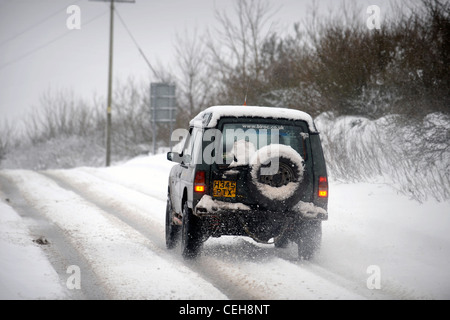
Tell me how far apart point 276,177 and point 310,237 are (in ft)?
3.59

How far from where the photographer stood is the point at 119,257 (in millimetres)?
7820

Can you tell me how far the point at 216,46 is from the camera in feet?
98.2

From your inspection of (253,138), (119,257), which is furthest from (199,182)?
(119,257)

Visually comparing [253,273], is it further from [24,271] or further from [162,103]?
[162,103]

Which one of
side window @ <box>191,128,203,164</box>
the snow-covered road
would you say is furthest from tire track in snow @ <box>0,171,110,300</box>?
side window @ <box>191,128,203,164</box>

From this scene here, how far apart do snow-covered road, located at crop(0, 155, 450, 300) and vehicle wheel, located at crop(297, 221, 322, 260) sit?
176mm

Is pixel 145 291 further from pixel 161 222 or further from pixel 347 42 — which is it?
pixel 347 42

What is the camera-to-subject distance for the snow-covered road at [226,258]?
6094 millimetres

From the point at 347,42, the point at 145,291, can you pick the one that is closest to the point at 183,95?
the point at 347,42

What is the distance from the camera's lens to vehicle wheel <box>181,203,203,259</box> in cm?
752

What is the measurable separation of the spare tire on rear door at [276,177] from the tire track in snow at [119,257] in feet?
4.35

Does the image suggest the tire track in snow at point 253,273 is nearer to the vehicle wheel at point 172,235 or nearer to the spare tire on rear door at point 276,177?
the vehicle wheel at point 172,235

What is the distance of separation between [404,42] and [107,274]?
1316 centimetres

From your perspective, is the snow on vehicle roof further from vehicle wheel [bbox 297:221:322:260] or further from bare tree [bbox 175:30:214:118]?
bare tree [bbox 175:30:214:118]
